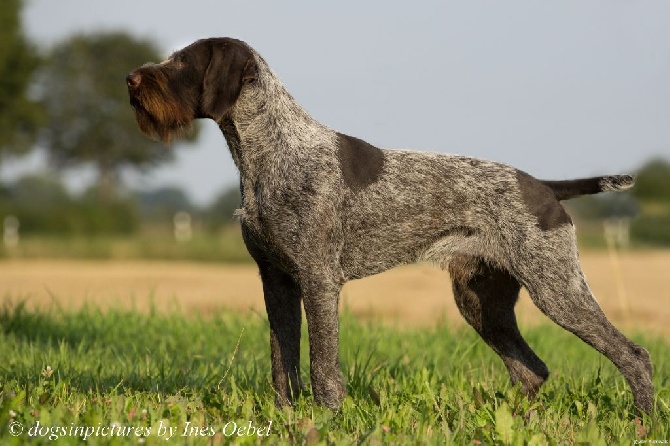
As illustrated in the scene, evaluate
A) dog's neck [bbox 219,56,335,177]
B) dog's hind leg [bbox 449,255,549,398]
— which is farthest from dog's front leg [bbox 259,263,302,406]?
dog's hind leg [bbox 449,255,549,398]

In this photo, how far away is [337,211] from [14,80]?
3722 cm

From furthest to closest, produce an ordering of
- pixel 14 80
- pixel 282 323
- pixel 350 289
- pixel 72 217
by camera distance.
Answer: pixel 14 80 → pixel 72 217 → pixel 350 289 → pixel 282 323

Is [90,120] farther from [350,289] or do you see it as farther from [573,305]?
[573,305]

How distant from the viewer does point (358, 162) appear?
562 centimetres

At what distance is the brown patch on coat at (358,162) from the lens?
554 cm

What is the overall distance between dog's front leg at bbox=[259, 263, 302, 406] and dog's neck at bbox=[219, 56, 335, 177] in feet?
2.70

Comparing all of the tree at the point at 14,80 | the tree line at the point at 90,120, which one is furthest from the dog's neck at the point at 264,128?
the tree at the point at 14,80

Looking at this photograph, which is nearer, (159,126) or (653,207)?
(159,126)

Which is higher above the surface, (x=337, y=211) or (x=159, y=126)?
(x=159, y=126)

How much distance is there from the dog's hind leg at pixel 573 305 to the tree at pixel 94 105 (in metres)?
45.0

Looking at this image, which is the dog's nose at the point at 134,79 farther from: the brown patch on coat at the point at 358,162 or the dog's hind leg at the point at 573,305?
the dog's hind leg at the point at 573,305

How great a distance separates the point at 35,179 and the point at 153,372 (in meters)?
110

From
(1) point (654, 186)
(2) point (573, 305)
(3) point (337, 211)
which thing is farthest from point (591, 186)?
(1) point (654, 186)

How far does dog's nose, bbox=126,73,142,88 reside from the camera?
5.25m
